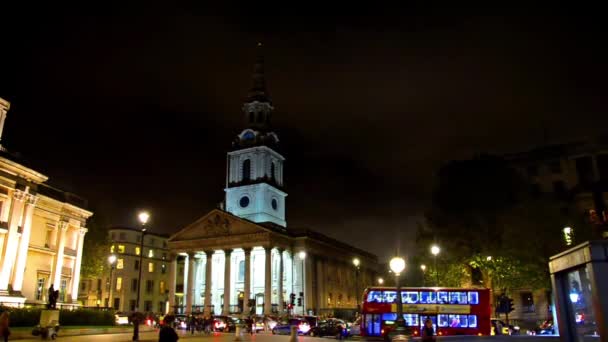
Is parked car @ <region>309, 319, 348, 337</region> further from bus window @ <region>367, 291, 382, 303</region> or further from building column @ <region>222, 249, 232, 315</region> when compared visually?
building column @ <region>222, 249, 232, 315</region>

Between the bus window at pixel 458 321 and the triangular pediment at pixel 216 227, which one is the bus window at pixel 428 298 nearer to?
the bus window at pixel 458 321

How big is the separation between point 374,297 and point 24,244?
91.4 feet

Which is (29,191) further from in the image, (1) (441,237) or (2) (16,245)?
(1) (441,237)

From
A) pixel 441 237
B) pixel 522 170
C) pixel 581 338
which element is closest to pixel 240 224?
pixel 441 237

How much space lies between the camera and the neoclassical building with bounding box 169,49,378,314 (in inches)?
2751

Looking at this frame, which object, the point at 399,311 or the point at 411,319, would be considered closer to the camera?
the point at 399,311

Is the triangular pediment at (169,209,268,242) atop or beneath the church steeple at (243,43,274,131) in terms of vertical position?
beneath

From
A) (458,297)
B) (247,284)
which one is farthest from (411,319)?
(247,284)

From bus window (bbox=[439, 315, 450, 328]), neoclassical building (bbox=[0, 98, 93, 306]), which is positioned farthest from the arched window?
bus window (bbox=[439, 315, 450, 328])

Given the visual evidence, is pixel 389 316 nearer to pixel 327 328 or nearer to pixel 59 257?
pixel 327 328

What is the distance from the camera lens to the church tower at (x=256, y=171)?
7898 cm

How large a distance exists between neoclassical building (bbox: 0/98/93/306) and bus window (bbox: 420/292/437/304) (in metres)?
28.2

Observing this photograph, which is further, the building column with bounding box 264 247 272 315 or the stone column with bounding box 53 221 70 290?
the building column with bounding box 264 247 272 315

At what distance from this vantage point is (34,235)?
43.7m
